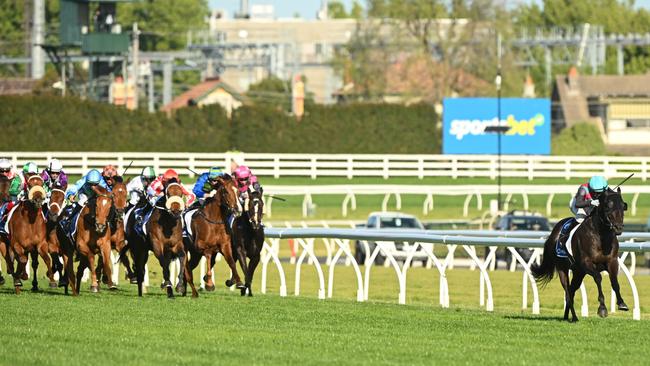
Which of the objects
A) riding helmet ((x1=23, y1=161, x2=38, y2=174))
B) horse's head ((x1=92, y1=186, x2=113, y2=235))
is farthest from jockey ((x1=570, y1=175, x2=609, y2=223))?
riding helmet ((x1=23, y1=161, x2=38, y2=174))

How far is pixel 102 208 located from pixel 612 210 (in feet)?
20.6

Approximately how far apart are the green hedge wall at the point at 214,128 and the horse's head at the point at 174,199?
34.2m

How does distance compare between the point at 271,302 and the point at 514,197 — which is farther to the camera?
the point at 514,197

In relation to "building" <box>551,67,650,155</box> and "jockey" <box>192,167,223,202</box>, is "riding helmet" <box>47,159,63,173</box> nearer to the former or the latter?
"jockey" <box>192,167,223,202</box>

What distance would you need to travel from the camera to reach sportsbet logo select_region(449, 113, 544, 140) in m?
56.9

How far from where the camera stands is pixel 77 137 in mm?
52719

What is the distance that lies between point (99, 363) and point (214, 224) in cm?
793

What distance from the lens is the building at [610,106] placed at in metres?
68.9

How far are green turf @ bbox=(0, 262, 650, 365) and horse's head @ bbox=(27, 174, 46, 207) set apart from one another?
1.16m

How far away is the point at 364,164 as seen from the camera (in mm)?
48094

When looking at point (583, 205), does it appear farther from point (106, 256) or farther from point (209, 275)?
point (106, 256)

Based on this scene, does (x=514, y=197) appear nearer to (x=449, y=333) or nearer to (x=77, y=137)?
(x=77, y=137)

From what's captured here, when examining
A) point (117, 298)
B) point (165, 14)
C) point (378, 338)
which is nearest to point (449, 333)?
point (378, 338)

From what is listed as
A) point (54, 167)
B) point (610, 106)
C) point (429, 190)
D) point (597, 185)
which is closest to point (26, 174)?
point (54, 167)
